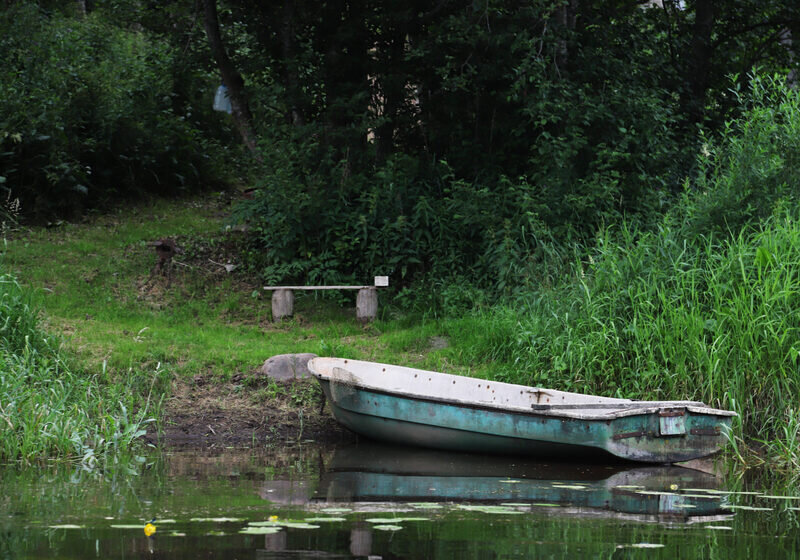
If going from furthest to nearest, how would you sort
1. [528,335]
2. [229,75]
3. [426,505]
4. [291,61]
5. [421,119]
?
[229,75]
[421,119]
[291,61]
[528,335]
[426,505]

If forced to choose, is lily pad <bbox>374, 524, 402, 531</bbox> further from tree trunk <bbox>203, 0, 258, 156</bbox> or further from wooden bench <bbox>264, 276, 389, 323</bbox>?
tree trunk <bbox>203, 0, 258, 156</bbox>

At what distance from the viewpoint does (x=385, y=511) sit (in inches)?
234

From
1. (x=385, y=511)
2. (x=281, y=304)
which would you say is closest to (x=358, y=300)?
(x=281, y=304)

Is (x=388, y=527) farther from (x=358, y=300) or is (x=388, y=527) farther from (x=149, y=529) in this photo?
(x=358, y=300)

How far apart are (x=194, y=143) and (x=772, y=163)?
10.6 meters

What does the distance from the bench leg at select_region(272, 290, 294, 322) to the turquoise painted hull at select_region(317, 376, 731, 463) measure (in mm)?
3470

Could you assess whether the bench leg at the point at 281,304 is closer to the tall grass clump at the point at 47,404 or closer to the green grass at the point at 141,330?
the green grass at the point at 141,330

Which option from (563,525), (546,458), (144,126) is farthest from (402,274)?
(563,525)

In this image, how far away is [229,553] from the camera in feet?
15.9

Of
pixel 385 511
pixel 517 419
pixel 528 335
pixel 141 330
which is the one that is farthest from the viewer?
pixel 141 330

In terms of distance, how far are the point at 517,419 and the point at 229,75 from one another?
8.78m

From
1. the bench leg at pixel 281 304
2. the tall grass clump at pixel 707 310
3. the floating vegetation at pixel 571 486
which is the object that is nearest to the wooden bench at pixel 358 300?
the bench leg at pixel 281 304

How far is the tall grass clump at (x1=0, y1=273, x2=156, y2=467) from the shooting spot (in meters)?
7.79

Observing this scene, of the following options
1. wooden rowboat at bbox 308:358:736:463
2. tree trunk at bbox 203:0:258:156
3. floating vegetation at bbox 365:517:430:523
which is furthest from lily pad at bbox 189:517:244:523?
tree trunk at bbox 203:0:258:156
